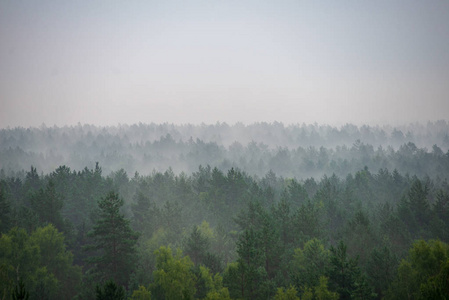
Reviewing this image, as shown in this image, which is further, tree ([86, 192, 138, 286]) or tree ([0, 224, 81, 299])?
tree ([0, 224, 81, 299])

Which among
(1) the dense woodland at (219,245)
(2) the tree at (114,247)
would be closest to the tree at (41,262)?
(1) the dense woodland at (219,245)

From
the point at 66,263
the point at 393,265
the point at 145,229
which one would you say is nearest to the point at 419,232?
the point at 393,265

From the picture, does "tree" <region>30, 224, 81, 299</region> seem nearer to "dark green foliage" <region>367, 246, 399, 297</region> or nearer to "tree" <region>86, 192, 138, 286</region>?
"tree" <region>86, 192, 138, 286</region>

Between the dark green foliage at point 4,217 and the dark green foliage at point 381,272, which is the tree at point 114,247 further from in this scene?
the dark green foliage at point 381,272

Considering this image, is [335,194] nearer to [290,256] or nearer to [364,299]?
[290,256]

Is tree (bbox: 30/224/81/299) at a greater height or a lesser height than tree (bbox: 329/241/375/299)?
lesser

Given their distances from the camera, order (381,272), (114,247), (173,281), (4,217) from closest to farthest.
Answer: (173,281)
(381,272)
(114,247)
(4,217)

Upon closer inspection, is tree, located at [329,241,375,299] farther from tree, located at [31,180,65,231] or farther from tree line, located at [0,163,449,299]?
tree, located at [31,180,65,231]

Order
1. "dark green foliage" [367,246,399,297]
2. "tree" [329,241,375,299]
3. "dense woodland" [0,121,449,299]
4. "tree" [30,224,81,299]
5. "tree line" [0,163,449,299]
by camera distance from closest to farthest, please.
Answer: "tree" [329,241,375,299] < "tree line" [0,163,449,299] < "dense woodland" [0,121,449,299] < "dark green foliage" [367,246,399,297] < "tree" [30,224,81,299]

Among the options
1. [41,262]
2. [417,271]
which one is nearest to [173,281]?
[417,271]

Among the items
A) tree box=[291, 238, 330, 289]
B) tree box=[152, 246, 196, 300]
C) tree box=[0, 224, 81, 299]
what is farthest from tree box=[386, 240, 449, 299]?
tree box=[0, 224, 81, 299]

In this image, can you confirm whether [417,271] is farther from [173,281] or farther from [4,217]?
[4,217]

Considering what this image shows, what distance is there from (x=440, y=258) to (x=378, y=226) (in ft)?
58.7

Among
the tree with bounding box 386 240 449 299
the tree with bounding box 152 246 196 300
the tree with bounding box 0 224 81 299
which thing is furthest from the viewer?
the tree with bounding box 0 224 81 299
